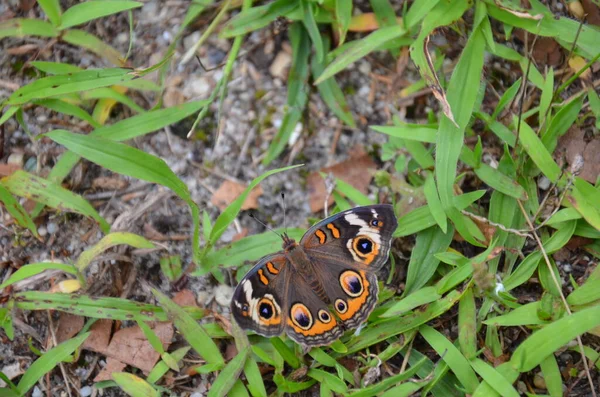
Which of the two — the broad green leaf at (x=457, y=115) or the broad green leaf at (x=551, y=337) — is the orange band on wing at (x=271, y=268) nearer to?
the broad green leaf at (x=457, y=115)

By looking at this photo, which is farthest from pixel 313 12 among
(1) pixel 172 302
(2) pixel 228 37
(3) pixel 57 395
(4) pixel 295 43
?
Answer: (3) pixel 57 395

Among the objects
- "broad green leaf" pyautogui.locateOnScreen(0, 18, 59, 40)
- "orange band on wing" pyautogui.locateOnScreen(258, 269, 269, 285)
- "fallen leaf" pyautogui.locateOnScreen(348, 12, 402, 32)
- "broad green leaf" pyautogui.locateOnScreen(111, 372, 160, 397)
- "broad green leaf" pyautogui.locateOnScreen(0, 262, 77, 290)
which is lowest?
"broad green leaf" pyautogui.locateOnScreen(111, 372, 160, 397)

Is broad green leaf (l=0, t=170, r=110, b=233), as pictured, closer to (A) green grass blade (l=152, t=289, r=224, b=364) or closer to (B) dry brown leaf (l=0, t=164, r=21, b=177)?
(B) dry brown leaf (l=0, t=164, r=21, b=177)

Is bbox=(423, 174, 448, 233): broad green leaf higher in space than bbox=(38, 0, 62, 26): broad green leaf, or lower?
lower

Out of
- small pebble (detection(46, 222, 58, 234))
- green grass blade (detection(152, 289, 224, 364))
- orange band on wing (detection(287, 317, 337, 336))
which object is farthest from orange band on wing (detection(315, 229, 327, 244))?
small pebble (detection(46, 222, 58, 234))

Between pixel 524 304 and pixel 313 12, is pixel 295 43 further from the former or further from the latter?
pixel 524 304

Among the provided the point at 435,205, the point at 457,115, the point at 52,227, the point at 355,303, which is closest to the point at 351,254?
the point at 355,303

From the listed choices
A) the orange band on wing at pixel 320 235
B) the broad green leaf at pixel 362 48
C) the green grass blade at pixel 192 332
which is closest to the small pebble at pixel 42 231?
the green grass blade at pixel 192 332

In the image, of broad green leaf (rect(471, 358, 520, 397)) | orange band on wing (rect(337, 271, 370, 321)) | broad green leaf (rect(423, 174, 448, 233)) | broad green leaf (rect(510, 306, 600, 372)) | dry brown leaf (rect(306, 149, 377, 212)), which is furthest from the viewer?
dry brown leaf (rect(306, 149, 377, 212))
